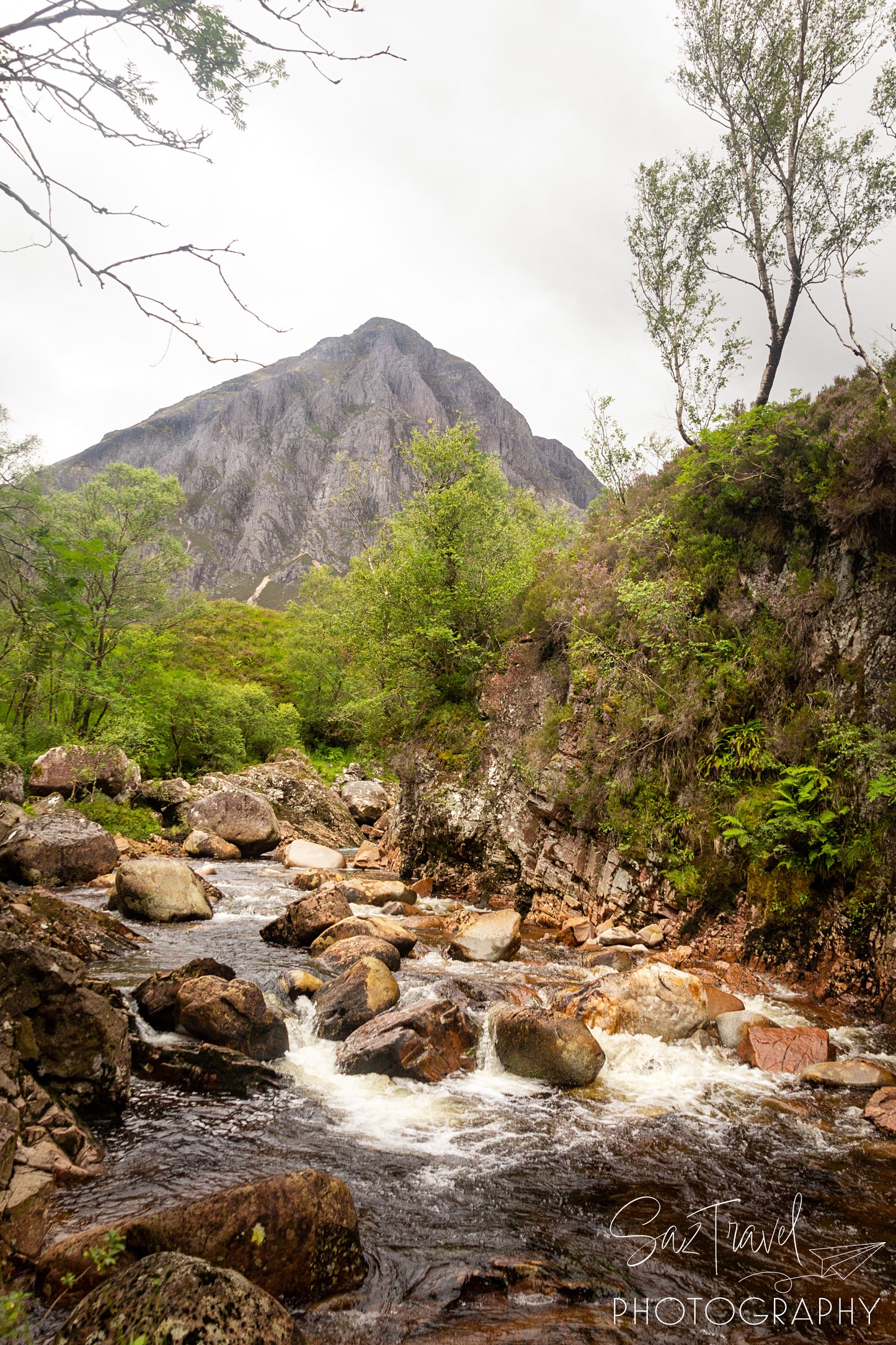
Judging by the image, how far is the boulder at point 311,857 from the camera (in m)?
19.7

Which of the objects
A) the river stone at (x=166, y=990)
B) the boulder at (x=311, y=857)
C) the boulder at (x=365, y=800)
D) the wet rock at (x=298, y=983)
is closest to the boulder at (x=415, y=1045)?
the wet rock at (x=298, y=983)

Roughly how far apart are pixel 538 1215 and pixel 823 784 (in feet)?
23.3

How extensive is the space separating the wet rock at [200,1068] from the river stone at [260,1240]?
260cm

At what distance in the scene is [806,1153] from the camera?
5551 millimetres

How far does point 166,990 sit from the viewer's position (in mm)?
7332

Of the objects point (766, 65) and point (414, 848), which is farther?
point (414, 848)

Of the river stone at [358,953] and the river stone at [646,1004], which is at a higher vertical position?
the river stone at [646,1004]

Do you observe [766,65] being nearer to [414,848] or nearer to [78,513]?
[414,848]

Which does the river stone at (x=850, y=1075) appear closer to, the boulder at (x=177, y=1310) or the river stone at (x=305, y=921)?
the boulder at (x=177, y=1310)

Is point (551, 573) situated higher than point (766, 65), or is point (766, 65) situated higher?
point (766, 65)

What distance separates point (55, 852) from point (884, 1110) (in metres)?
15.3

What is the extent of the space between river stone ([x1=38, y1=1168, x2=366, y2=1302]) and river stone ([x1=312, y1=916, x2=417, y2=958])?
6.58 metres

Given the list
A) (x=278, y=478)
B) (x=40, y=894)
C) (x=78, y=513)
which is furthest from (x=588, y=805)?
(x=278, y=478)

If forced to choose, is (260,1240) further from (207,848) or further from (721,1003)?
(207,848)
